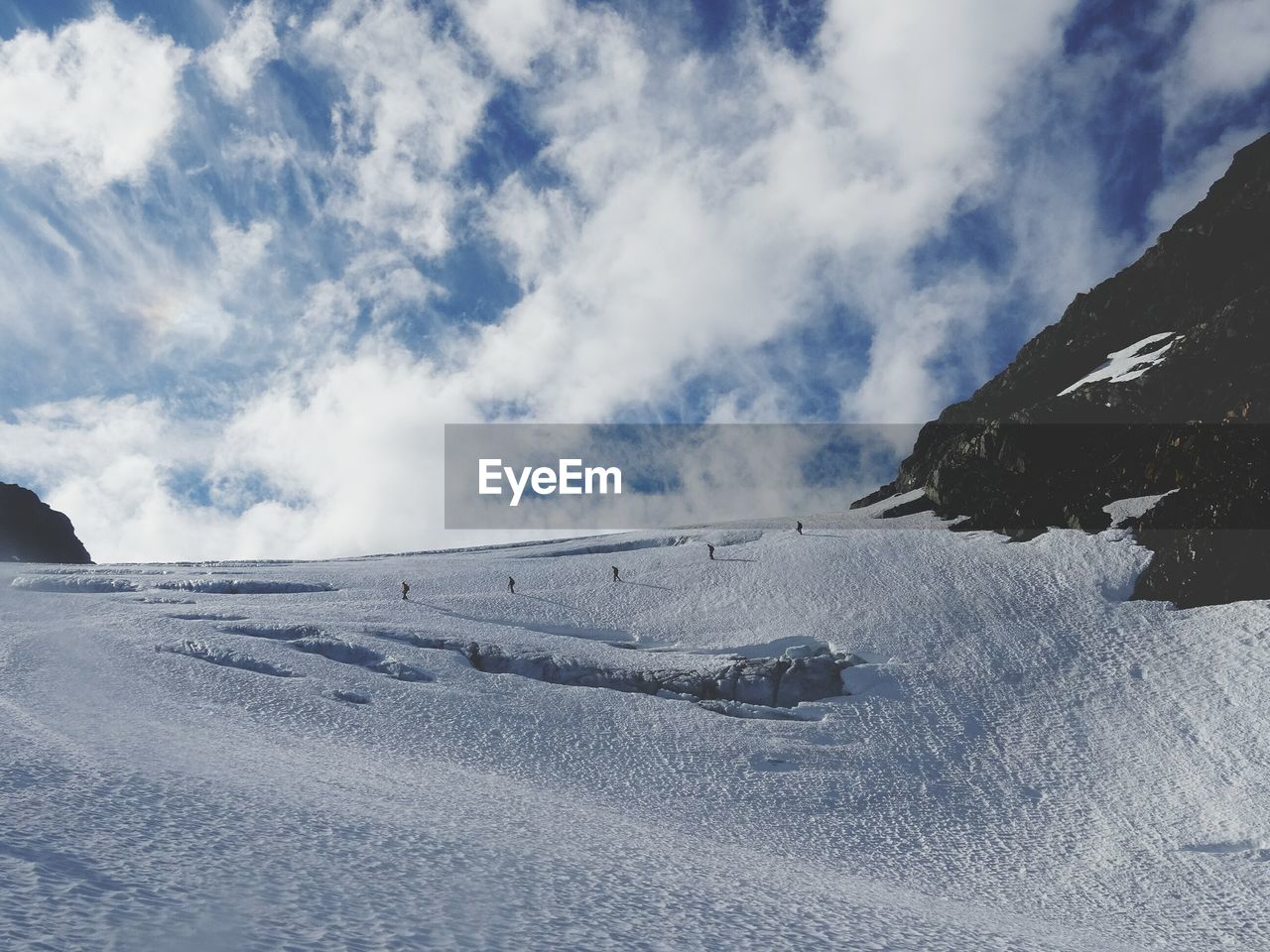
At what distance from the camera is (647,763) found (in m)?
30.4

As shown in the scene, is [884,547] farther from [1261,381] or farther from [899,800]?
[1261,381]

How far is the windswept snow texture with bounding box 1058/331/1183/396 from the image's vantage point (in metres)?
80.8

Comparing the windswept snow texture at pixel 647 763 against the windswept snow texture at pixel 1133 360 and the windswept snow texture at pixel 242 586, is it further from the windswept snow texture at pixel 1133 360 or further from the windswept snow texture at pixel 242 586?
the windswept snow texture at pixel 1133 360

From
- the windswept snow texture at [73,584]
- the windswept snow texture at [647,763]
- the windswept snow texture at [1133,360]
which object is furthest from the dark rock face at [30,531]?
the windswept snow texture at [1133,360]

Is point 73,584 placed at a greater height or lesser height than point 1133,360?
lesser

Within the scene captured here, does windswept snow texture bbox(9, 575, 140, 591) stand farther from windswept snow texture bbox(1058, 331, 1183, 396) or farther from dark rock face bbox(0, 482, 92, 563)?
dark rock face bbox(0, 482, 92, 563)

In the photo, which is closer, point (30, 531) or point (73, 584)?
point (73, 584)

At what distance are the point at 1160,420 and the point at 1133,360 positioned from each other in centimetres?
1871

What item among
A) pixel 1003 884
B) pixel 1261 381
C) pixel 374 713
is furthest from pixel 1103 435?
pixel 374 713

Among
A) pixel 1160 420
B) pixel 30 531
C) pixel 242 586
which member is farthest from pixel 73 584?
pixel 30 531

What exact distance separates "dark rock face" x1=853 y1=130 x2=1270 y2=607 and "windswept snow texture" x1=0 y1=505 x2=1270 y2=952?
4.49m

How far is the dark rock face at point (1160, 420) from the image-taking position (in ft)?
157

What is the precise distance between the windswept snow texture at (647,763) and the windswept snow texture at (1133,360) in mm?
37728

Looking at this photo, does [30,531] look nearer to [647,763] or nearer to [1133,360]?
[647,763]
